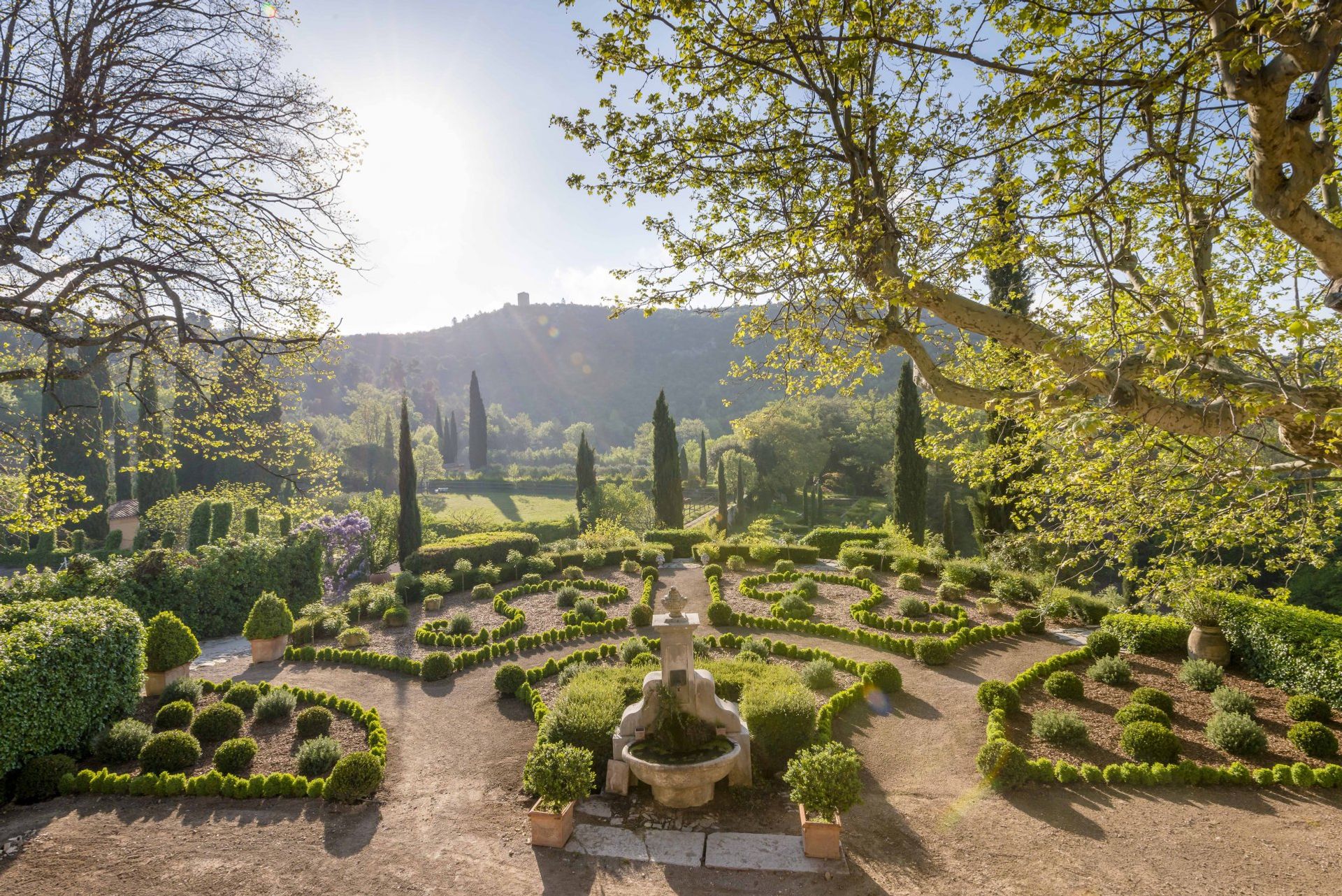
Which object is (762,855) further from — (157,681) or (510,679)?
(157,681)

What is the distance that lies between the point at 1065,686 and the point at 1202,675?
7.89 ft

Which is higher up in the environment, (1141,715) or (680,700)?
(680,700)

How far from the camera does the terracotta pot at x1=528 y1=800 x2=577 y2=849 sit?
6297 mm

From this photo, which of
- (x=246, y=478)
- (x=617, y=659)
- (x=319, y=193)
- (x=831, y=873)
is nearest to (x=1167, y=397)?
(x=831, y=873)

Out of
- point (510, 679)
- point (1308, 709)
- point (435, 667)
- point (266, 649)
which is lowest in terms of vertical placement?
point (266, 649)

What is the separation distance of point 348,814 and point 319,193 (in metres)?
7.45

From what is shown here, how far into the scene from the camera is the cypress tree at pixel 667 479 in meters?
29.9

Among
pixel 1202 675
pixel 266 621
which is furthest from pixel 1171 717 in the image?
pixel 266 621

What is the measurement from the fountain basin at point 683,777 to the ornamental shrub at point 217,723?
20.8 ft

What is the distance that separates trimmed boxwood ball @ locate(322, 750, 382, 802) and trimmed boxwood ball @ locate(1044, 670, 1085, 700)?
9871mm

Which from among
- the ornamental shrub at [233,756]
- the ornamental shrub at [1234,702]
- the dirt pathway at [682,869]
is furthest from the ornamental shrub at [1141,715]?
the ornamental shrub at [233,756]

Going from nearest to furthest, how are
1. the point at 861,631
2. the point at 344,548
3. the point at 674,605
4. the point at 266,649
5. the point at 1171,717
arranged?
the point at 674,605
the point at 1171,717
the point at 861,631
the point at 266,649
the point at 344,548

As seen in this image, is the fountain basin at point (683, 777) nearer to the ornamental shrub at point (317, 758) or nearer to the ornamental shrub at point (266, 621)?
the ornamental shrub at point (317, 758)

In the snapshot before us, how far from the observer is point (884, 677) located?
390 inches
